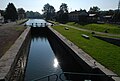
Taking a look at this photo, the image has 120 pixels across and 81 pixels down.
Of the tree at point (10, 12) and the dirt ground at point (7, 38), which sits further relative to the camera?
the tree at point (10, 12)

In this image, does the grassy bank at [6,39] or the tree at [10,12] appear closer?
the grassy bank at [6,39]

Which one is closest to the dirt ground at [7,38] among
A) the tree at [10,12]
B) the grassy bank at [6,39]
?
the grassy bank at [6,39]

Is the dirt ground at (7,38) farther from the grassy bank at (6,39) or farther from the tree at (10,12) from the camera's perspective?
the tree at (10,12)

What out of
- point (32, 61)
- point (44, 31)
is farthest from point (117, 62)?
point (44, 31)

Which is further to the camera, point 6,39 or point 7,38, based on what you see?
point 7,38

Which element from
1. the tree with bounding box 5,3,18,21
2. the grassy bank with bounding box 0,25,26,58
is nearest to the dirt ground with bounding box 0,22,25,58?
the grassy bank with bounding box 0,25,26,58

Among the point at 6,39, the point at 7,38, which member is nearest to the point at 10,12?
the point at 7,38

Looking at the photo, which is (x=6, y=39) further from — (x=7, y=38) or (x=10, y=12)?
(x=10, y=12)

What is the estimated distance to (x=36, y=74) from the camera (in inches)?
555

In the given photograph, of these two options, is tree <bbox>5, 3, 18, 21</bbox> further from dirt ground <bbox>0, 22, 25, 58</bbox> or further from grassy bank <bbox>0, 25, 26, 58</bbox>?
grassy bank <bbox>0, 25, 26, 58</bbox>

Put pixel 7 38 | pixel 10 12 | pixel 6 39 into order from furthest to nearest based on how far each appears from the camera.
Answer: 1. pixel 10 12
2. pixel 7 38
3. pixel 6 39

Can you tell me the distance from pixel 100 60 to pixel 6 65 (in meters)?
6.63

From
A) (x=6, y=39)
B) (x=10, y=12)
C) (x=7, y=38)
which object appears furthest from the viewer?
(x=10, y=12)

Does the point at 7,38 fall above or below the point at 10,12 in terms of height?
above
